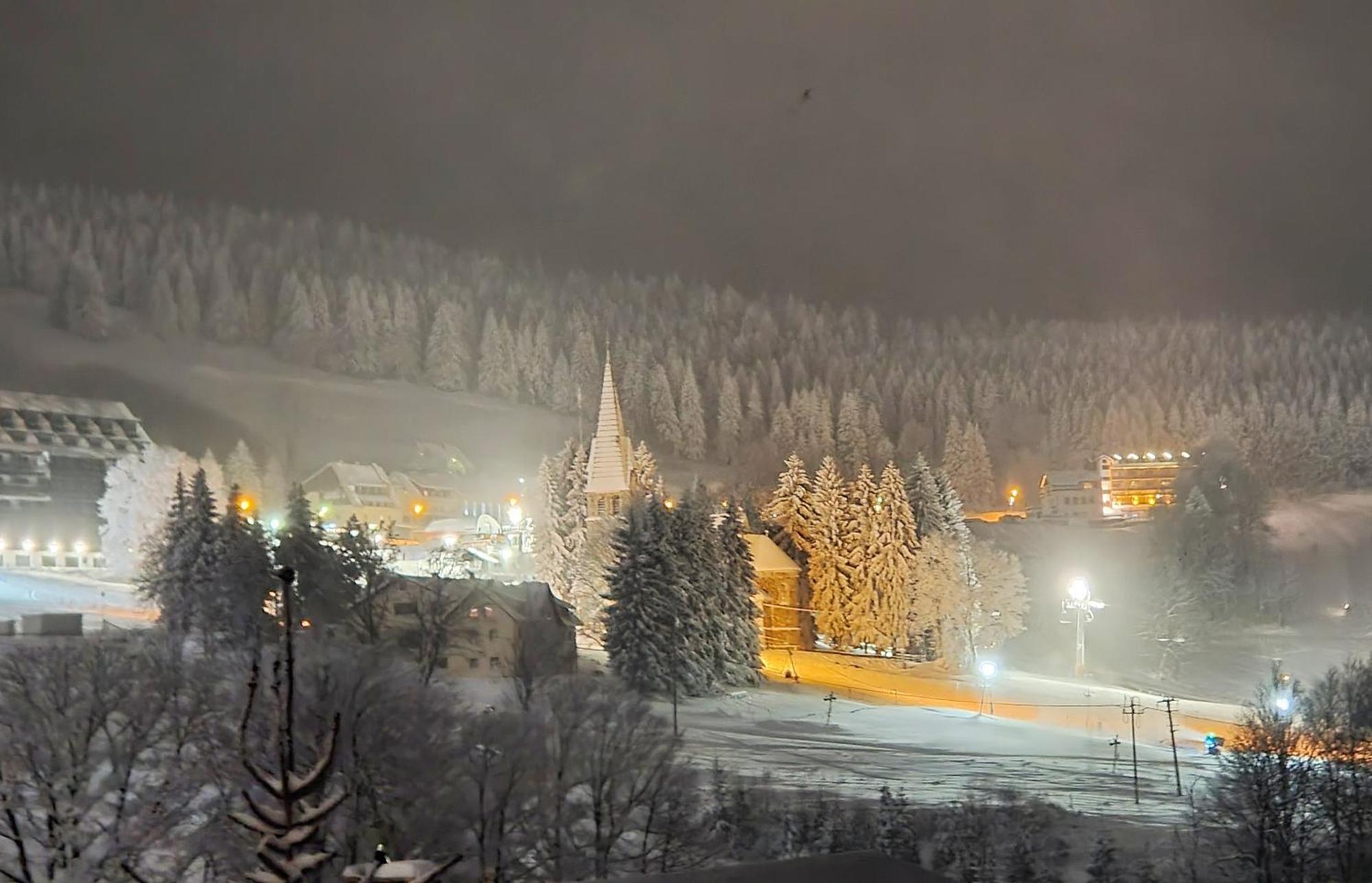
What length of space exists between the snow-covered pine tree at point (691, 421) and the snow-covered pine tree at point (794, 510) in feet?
65.3

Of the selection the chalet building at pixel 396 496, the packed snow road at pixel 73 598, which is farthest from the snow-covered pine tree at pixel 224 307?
the packed snow road at pixel 73 598

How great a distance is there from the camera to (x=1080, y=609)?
3644 centimetres

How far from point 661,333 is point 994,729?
47.2 m

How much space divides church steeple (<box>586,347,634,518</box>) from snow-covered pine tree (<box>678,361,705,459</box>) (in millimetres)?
14446

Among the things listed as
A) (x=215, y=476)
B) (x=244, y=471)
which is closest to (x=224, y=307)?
(x=244, y=471)

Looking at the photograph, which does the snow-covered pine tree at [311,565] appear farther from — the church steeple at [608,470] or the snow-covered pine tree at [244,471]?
the church steeple at [608,470]

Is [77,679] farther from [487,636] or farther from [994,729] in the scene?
[994,729]

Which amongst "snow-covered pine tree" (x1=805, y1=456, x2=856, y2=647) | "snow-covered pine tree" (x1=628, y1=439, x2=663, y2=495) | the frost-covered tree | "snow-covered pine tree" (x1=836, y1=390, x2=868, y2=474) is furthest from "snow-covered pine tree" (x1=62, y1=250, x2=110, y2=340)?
"snow-covered pine tree" (x1=836, y1=390, x2=868, y2=474)

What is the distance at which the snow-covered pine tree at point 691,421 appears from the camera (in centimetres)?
5988

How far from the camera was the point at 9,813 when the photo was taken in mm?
12398

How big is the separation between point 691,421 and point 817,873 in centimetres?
5618

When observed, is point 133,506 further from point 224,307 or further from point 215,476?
point 224,307

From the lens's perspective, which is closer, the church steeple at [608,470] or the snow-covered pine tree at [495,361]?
the church steeple at [608,470]

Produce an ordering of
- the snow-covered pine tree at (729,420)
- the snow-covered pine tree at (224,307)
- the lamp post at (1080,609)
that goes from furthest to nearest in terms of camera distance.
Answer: the snow-covered pine tree at (729,420) < the snow-covered pine tree at (224,307) < the lamp post at (1080,609)
